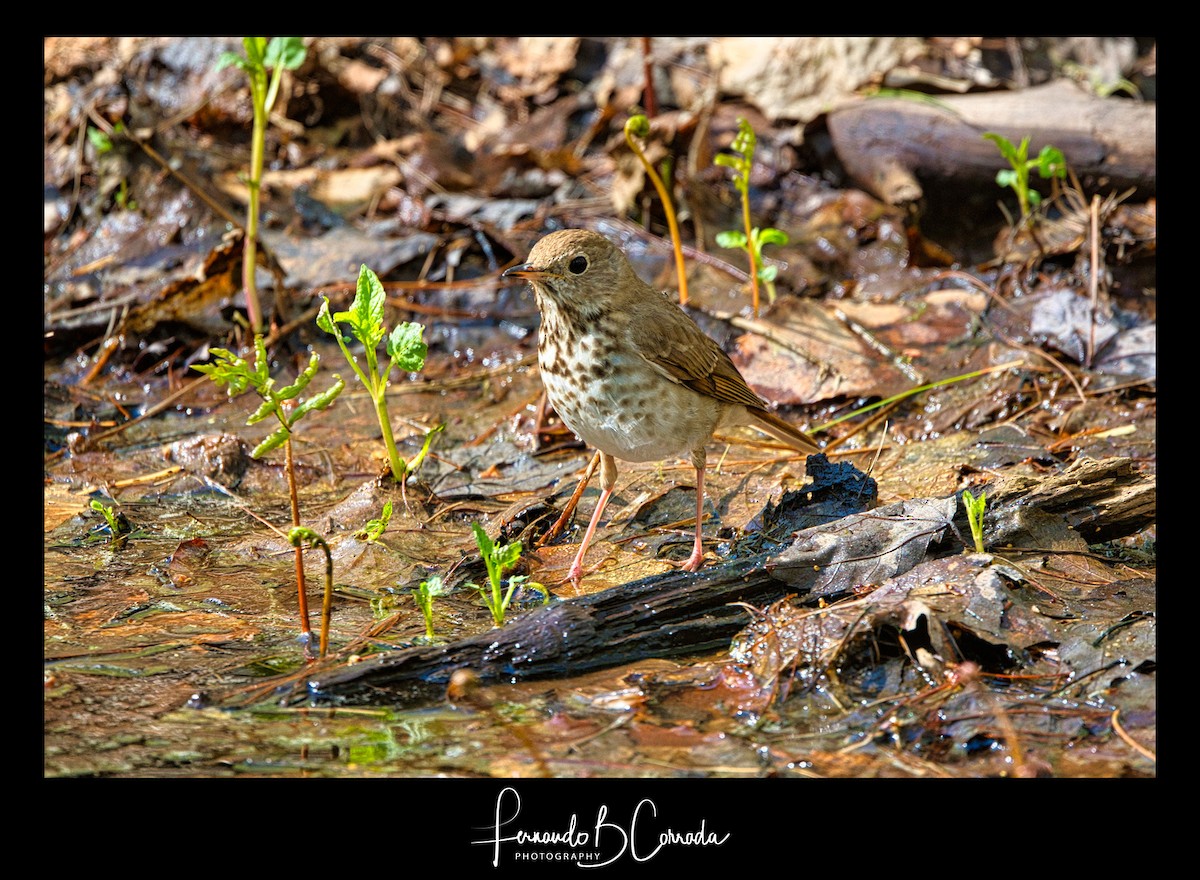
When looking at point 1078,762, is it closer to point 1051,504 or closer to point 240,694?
point 1051,504

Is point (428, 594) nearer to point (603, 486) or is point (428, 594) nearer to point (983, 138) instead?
point (603, 486)

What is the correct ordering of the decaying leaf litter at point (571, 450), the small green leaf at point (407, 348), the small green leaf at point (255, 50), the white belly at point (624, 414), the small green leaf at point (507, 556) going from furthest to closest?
the small green leaf at point (255, 50) → the white belly at point (624, 414) → the small green leaf at point (407, 348) → the small green leaf at point (507, 556) → the decaying leaf litter at point (571, 450)

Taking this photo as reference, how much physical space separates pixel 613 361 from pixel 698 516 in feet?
2.63

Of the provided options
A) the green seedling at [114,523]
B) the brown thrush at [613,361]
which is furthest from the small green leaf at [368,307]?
the green seedling at [114,523]

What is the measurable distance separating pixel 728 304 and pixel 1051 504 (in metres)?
3.23

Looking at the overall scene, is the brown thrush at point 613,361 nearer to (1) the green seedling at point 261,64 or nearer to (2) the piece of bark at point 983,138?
(1) the green seedling at point 261,64

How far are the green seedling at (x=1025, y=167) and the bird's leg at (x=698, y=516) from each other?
9.43 ft

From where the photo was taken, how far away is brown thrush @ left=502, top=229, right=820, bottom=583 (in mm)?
4957

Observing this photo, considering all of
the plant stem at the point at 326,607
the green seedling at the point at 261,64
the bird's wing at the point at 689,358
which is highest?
the green seedling at the point at 261,64

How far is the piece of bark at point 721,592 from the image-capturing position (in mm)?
3941

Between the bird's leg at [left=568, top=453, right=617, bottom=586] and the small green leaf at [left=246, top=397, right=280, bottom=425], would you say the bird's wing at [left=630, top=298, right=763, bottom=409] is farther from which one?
the small green leaf at [left=246, top=397, right=280, bottom=425]

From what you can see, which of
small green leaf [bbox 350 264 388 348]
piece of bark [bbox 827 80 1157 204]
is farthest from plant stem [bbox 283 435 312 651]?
piece of bark [bbox 827 80 1157 204]

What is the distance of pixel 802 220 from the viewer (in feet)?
28.4

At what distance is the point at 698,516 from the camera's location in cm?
523
